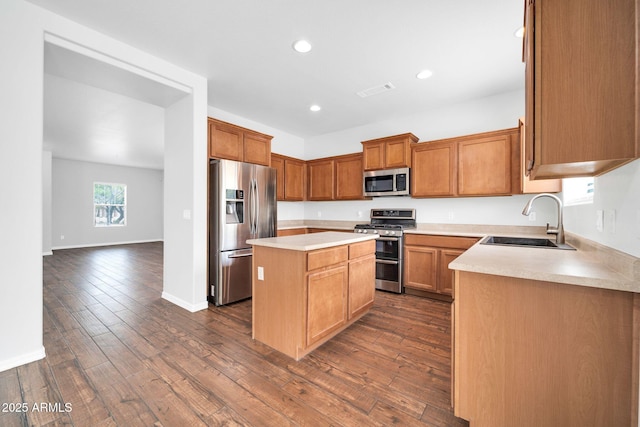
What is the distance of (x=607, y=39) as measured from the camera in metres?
1.05

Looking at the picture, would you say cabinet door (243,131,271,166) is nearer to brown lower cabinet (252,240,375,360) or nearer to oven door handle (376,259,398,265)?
brown lower cabinet (252,240,375,360)

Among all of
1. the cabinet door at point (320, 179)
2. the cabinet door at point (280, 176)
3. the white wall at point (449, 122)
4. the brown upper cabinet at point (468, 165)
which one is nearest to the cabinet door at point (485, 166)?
the brown upper cabinet at point (468, 165)

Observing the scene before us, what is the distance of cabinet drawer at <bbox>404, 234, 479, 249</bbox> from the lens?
10.9 feet

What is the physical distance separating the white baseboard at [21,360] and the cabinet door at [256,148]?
9.37ft

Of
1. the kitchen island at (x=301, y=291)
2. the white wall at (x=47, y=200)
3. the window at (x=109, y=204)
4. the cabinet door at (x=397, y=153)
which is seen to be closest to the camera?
the kitchen island at (x=301, y=291)

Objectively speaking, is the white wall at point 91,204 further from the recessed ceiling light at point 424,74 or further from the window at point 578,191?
the window at point 578,191

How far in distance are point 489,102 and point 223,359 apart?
15.1 feet

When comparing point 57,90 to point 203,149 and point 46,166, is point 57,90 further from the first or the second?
point 46,166

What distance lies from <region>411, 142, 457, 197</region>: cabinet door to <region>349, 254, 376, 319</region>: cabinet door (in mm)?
1677

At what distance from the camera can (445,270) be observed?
3.44 m

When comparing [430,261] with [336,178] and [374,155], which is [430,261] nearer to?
[374,155]

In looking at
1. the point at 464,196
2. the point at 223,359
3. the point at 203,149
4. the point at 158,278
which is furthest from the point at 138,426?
the point at 464,196

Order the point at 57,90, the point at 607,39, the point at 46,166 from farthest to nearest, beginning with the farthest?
the point at 46,166 → the point at 57,90 → the point at 607,39

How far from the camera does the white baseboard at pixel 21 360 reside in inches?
72.9
